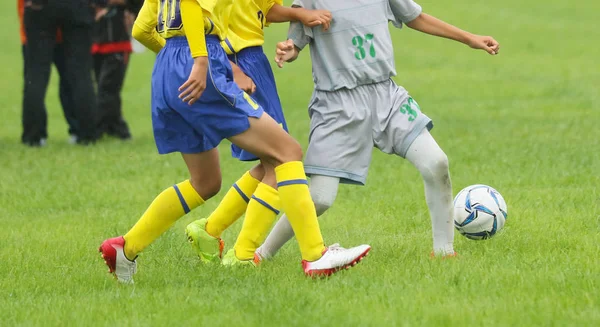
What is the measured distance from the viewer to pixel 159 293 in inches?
197

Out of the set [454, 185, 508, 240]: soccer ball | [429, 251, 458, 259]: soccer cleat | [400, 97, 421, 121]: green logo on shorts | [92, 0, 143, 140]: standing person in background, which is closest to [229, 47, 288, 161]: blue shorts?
[400, 97, 421, 121]: green logo on shorts

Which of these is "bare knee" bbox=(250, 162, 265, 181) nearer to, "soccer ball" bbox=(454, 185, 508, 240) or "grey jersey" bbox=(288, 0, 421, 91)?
"grey jersey" bbox=(288, 0, 421, 91)

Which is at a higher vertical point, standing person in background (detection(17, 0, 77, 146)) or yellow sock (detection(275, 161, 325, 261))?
yellow sock (detection(275, 161, 325, 261))

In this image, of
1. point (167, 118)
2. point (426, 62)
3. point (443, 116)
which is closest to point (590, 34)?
point (426, 62)

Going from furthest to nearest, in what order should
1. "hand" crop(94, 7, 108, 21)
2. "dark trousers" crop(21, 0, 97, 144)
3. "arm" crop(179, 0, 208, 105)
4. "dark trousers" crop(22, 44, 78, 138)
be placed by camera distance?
"hand" crop(94, 7, 108, 21) < "dark trousers" crop(22, 44, 78, 138) < "dark trousers" crop(21, 0, 97, 144) < "arm" crop(179, 0, 208, 105)

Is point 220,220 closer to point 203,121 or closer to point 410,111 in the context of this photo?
point 203,121

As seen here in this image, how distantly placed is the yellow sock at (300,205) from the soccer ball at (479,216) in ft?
3.82

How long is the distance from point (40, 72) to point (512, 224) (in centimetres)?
651

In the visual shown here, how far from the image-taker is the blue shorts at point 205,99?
16.4ft

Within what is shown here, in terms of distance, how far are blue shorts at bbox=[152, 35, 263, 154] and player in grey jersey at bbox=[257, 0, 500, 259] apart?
0.49 meters

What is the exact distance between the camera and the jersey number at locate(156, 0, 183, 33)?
500 centimetres

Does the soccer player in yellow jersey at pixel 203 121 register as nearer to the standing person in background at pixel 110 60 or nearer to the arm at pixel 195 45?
the arm at pixel 195 45

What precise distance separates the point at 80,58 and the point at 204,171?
21.1 ft

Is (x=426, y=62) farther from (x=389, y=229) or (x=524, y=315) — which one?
(x=524, y=315)
